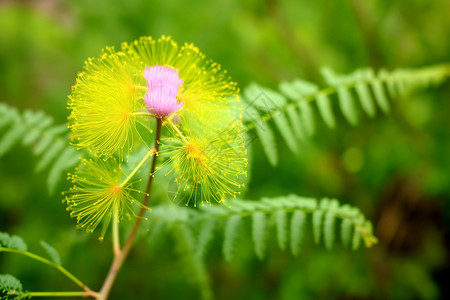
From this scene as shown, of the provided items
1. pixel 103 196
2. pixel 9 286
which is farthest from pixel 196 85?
pixel 9 286

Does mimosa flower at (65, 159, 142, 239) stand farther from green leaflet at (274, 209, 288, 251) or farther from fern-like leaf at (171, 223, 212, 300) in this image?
fern-like leaf at (171, 223, 212, 300)

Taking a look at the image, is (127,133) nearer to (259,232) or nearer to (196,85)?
(196,85)

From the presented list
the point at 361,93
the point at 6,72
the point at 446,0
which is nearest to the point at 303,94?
the point at 361,93

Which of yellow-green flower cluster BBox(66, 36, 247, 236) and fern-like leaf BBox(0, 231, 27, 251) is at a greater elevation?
yellow-green flower cluster BBox(66, 36, 247, 236)

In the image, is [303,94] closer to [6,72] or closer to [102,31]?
[102,31]

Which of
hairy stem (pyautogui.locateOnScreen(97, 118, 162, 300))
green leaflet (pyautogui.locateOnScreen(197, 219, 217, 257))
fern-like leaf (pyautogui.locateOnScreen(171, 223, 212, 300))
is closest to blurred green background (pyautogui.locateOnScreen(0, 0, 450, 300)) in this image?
fern-like leaf (pyautogui.locateOnScreen(171, 223, 212, 300))
